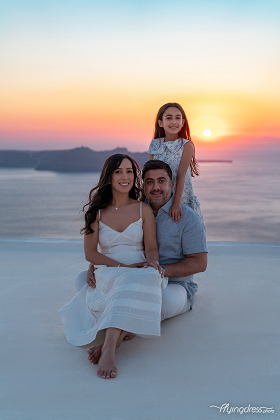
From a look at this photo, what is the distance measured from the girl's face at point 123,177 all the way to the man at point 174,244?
12cm

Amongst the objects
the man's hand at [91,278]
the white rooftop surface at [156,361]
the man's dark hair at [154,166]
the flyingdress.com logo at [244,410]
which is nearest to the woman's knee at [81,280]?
the man's hand at [91,278]

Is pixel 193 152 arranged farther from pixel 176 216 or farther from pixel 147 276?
pixel 147 276

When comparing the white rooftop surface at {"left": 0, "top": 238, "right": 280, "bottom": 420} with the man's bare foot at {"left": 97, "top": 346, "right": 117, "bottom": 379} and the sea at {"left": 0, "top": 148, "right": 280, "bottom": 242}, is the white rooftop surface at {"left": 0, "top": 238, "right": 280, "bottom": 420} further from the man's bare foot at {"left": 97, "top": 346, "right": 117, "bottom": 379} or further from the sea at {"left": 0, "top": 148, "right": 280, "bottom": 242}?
the sea at {"left": 0, "top": 148, "right": 280, "bottom": 242}

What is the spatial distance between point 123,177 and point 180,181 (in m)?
0.53

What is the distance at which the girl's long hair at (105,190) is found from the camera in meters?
2.35

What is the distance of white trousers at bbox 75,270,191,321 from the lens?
7.41 ft

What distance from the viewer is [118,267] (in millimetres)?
2148

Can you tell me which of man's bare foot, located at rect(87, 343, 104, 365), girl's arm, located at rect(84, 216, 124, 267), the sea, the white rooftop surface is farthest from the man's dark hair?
the sea

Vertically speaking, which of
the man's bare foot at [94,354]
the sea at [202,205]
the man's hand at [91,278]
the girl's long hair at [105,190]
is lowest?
the sea at [202,205]

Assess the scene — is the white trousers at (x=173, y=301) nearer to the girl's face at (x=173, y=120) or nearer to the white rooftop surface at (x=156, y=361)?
the white rooftop surface at (x=156, y=361)

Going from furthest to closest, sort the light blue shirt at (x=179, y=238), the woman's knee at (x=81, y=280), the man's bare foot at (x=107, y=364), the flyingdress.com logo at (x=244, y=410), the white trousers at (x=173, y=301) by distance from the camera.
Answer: the woman's knee at (x=81, y=280) < the light blue shirt at (x=179, y=238) < the white trousers at (x=173, y=301) < the man's bare foot at (x=107, y=364) < the flyingdress.com logo at (x=244, y=410)

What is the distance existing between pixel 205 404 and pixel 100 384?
0.45 meters

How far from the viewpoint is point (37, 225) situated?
24.8 meters

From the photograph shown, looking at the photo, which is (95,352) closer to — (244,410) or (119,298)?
(119,298)
